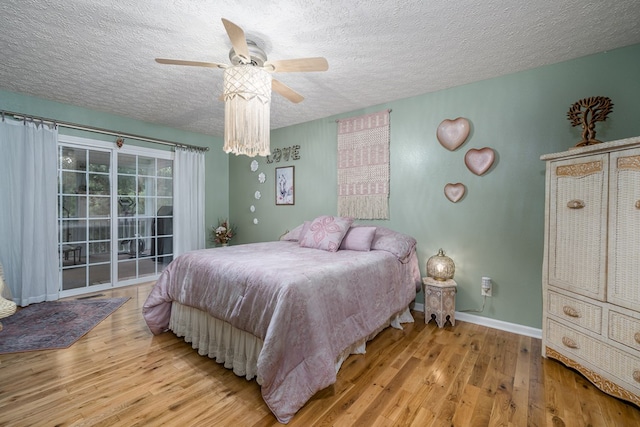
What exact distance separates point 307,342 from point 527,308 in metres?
2.19

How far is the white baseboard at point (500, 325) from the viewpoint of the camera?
2.49m

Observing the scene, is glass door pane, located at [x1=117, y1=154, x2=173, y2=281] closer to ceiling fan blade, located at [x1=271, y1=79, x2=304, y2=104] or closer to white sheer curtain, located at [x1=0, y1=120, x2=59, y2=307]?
white sheer curtain, located at [x1=0, y1=120, x2=59, y2=307]

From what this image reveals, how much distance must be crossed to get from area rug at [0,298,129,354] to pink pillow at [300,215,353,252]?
2261 millimetres

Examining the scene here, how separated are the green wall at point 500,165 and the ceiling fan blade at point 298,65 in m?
1.70

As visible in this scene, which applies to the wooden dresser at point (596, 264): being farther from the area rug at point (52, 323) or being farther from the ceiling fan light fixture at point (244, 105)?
the area rug at point (52, 323)

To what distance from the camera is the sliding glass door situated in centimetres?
361

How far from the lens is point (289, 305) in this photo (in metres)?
1.58

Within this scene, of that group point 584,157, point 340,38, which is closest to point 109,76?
point 340,38

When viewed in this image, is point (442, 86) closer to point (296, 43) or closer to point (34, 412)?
point (296, 43)

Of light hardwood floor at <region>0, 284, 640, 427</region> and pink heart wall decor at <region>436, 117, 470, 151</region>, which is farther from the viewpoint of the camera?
pink heart wall decor at <region>436, 117, 470, 151</region>

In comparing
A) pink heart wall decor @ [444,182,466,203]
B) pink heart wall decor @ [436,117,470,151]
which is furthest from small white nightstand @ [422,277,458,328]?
pink heart wall decor @ [436,117,470,151]

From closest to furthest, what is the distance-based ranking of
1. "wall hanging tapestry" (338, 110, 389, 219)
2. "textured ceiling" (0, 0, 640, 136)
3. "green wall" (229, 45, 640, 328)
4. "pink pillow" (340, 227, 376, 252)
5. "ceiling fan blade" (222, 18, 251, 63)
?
"ceiling fan blade" (222, 18, 251, 63)
"textured ceiling" (0, 0, 640, 136)
"green wall" (229, 45, 640, 328)
"pink pillow" (340, 227, 376, 252)
"wall hanging tapestry" (338, 110, 389, 219)

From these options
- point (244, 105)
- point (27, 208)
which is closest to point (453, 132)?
point (244, 105)

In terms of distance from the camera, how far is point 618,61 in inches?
85.7
